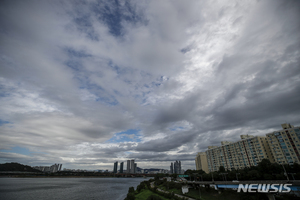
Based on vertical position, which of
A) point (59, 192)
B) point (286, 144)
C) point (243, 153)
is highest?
point (286, 144)

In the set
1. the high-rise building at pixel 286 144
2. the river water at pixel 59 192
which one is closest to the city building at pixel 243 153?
the high-rise building at pixel 286 144

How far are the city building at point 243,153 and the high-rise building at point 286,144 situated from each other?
9634 millimetres

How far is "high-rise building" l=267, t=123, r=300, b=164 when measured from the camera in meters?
69.4

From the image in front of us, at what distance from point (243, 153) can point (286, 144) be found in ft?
99.2

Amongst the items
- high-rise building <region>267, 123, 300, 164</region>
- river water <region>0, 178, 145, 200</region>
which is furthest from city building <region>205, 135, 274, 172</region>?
river water <region>0, 178, 145, 200</region>

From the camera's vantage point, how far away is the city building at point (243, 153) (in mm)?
88769

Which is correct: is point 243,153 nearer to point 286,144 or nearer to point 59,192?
point 286,144

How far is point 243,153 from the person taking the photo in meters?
99.1

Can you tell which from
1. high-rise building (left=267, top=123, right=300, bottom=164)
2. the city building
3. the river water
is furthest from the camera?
the city building

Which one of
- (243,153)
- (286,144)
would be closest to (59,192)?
(243,153)

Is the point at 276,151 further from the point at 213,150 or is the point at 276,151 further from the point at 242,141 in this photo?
the point at 213,150

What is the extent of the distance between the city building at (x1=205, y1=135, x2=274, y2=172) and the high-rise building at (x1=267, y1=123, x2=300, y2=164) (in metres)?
9.63

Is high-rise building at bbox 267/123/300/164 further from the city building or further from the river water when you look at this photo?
the river water

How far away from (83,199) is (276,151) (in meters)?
104
